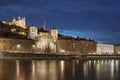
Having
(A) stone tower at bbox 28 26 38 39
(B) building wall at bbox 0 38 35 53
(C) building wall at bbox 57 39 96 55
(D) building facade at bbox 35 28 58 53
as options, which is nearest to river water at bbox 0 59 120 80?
(B) building wall at bbox 0 38 35 53

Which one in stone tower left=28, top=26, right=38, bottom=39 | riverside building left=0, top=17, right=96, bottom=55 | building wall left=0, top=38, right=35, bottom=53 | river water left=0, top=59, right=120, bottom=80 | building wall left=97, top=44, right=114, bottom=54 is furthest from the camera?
Result: building wall left=97, top=44, right=114, bottom=54

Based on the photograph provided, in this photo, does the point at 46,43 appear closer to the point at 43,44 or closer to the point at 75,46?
the point at 43,44

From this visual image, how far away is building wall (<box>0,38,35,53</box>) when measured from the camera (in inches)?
4026

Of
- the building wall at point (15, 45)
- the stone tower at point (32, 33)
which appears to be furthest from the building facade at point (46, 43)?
the building wall at point (15, 45)

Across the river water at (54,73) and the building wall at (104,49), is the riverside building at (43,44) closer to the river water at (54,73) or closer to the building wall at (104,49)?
the building wall at (104,49)

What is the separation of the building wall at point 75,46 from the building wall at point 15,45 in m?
15.7

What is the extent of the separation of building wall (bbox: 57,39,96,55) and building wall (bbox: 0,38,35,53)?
15.7 m

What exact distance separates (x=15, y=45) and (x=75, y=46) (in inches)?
1255

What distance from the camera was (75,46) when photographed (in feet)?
431

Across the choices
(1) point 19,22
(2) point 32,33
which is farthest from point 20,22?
(2) point 32,33

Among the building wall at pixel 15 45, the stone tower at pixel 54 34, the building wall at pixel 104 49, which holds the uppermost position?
the stone tower at pixel 54 34

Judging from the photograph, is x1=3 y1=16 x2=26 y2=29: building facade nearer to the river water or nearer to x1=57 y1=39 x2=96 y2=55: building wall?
x1=57 y1=39 x2=96 y2=55: building wall

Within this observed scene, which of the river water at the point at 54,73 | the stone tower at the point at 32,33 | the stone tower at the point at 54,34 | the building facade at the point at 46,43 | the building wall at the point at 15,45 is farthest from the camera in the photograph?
the stone tower at the point at 32,33

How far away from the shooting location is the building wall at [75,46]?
416ft
